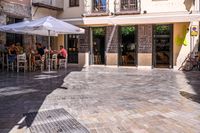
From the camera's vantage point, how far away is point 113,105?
21.5 ft

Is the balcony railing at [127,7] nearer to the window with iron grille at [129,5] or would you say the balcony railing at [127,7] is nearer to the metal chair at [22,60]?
the window with iron grille at [129,5]

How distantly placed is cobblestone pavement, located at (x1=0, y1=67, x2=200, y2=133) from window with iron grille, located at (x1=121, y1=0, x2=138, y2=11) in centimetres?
959

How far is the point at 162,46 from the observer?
1766 cm

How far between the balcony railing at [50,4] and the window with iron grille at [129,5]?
452cm

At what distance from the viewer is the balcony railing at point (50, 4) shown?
57.7 feet

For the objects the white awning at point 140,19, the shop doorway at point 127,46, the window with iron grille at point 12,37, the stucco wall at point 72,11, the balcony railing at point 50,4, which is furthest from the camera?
the stucco wall at point 72,11

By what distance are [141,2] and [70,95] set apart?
38.3ft

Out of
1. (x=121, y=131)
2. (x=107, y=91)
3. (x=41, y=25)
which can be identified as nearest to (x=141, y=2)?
(x=41, y=25)

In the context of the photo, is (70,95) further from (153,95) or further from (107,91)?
(153,95)

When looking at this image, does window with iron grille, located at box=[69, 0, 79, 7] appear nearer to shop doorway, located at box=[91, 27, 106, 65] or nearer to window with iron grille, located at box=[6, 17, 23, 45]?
shop doorway, located at box=[91, 27, 106, 65]

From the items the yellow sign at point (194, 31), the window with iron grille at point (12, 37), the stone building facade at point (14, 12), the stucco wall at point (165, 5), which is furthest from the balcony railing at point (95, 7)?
the yellow sign at point (194, 31)

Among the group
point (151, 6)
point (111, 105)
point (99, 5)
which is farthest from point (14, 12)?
point (111, 105)

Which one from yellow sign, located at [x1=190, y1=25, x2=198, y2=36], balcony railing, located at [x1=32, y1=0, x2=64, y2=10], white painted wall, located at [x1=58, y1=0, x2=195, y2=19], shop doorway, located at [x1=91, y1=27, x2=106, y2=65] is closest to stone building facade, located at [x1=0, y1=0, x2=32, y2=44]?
balcony railing, located at [x1=32, y1=0, x2=64, y2=10]

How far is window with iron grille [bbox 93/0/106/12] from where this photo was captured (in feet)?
62.7
